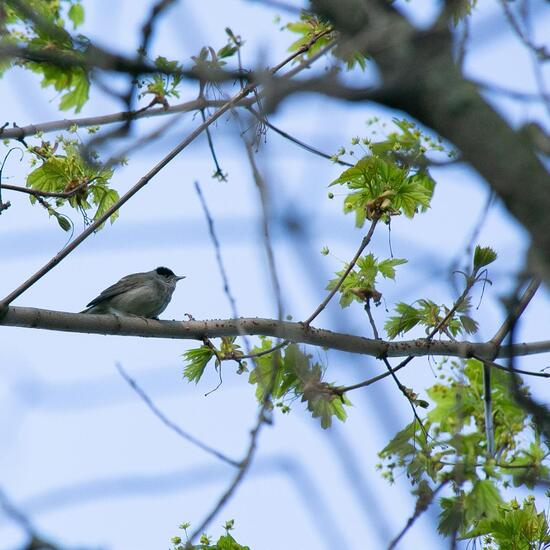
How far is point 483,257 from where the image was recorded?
16.7 ft

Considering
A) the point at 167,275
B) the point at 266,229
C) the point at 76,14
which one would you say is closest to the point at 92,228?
the point at 266,229

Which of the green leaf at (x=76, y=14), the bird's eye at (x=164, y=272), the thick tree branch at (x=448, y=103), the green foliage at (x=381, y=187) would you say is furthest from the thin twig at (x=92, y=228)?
the bird's eye at (x=164, y=272)

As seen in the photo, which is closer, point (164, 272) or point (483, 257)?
point (483, 257)

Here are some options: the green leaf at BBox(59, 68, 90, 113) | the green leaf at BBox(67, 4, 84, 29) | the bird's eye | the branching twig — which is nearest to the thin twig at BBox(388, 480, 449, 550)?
the branching twig

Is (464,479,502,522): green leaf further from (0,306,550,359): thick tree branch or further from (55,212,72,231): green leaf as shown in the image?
(55,212,72,231): green leaf

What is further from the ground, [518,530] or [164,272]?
[164,272]

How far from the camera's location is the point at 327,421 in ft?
16.8

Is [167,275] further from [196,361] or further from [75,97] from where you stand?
[196,361]

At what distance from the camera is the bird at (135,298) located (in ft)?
33.4

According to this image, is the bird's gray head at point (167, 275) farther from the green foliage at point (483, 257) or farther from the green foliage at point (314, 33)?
the green foliage at point (483, 257)

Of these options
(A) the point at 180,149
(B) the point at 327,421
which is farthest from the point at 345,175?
(B) the point at 327,421

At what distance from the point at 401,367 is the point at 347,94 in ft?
10.6

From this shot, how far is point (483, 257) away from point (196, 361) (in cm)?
203

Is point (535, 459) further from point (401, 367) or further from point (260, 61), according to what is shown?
point (260, 61)
